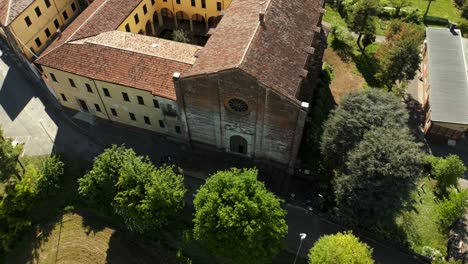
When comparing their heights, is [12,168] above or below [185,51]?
below

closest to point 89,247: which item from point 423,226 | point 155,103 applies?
point 155,103

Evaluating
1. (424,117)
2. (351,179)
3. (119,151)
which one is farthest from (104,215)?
(424,117)

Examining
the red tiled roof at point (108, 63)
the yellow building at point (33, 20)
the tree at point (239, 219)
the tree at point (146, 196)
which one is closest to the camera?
the tree at point (239, 219)

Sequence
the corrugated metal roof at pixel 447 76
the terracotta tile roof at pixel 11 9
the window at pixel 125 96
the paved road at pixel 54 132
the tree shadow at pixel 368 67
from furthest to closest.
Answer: the tree shadow at pixel 368 67, the terracotta tile roof at pixel 11 9, the corrugated metal roof at pixel 447 76, the paved road at pixel 54 132, the window at pixel 125 96

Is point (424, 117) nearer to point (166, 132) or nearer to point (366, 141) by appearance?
point (366, 141)

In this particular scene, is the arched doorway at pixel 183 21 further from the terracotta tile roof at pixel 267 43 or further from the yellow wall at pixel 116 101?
the yellow wall at pixel 116 101

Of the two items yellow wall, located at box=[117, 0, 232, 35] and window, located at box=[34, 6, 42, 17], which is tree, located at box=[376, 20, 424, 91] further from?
window, located at box=[34, 6, 42, 17]

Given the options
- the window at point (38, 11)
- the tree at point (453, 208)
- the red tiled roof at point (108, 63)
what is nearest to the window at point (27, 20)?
the window at point (38, 11)
